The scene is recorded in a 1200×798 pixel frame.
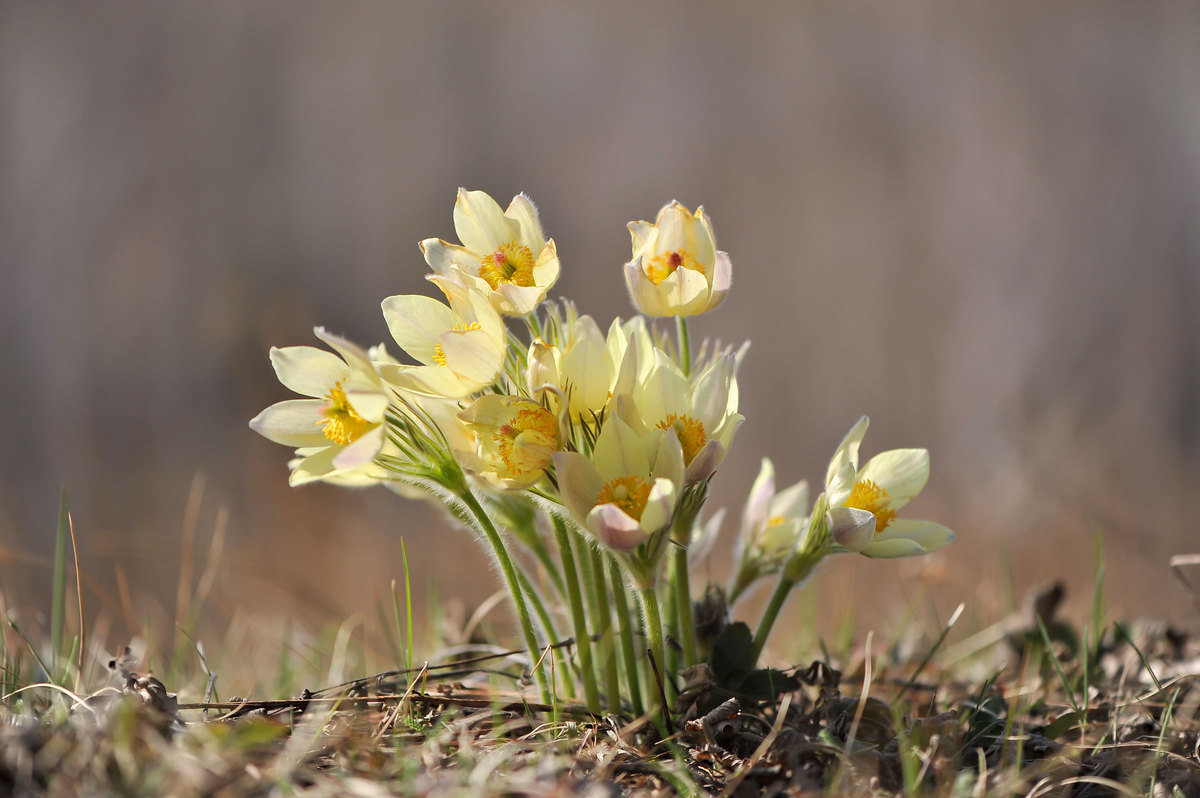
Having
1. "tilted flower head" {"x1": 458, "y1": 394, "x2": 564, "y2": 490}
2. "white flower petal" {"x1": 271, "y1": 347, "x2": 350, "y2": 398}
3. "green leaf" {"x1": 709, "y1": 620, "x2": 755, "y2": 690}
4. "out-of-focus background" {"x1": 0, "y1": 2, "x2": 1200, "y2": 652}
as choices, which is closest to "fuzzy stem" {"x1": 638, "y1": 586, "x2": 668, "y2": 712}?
"green leaf" {"x1": 709, "y1": 620, "x2": 755, "y2": 690}

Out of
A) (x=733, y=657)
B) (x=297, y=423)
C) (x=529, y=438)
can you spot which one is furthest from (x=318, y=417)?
(x=733, y=657)

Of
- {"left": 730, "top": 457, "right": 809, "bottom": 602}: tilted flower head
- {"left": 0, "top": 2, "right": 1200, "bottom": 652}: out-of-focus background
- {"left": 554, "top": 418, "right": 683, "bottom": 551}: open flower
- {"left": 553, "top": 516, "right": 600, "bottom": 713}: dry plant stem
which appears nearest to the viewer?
{"left": 554, "top": 418, "right": 683, "bottom": 551}: open flower

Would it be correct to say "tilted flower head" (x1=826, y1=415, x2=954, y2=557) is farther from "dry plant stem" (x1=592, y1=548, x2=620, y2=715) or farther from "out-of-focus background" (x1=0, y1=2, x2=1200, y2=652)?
"out-of-focus background" (x1=0, y1=2, x2=1200, y2=652)

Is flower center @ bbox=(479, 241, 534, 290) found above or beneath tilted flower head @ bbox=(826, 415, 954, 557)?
above

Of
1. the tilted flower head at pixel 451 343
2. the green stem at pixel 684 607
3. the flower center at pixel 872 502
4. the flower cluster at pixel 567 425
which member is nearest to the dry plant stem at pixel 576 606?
the flower cluster at pixel 567 425

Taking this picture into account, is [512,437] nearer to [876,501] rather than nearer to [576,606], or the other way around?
[576,606]

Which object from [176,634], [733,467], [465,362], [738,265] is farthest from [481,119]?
[465,362]

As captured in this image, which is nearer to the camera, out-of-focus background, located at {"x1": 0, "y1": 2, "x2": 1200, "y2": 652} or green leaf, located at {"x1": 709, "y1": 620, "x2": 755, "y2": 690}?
green leaf, located at {"x1": 709, "y1": 620, "x2": 755, "y2": 690}

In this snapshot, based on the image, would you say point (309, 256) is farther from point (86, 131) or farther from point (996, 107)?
point (996, 107)
